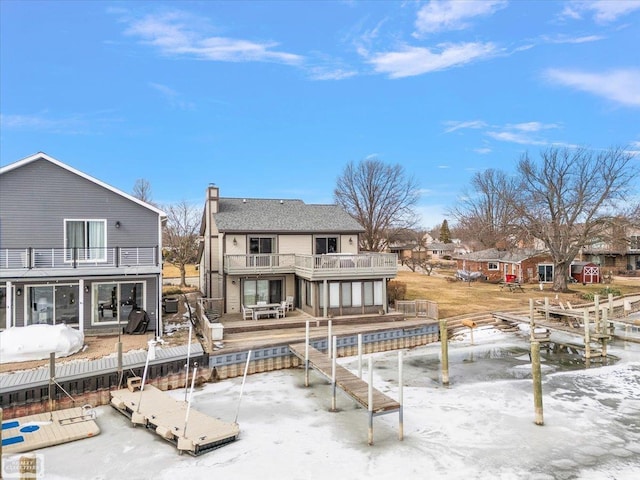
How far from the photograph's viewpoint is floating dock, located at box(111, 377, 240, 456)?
32.6ft

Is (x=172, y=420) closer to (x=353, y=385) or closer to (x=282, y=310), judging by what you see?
(x=353, y=385)

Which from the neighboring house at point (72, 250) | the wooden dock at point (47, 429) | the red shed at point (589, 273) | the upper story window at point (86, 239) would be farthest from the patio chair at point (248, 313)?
the red shed at point (589, 273)

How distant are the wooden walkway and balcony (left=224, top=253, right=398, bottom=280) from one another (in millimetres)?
→ 5127

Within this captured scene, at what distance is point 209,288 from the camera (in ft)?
78.9

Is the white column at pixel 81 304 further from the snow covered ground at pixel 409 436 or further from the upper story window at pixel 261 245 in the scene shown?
the upper story window at pixel 261 245

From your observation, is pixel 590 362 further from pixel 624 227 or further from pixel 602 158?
pixel 602 158

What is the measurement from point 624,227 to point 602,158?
21.1 feet

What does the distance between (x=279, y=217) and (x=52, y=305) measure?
1217cm

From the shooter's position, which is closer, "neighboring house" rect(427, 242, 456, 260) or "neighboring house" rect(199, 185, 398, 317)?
"neighboring house" rect(199, 185, 398, 317)

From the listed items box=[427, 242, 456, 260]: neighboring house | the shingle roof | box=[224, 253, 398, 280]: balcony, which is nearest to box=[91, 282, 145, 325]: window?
box=[224, 253, 398, 280]: balcony

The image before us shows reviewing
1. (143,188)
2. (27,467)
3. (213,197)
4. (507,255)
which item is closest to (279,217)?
(213,197)

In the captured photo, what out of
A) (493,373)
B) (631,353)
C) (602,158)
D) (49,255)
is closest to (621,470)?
(493,373)

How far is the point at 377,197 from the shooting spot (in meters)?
45.6

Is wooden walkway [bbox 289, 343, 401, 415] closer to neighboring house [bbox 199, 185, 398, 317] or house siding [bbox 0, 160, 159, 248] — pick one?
neighboring house [bbox 199, 185, 398, 317]
